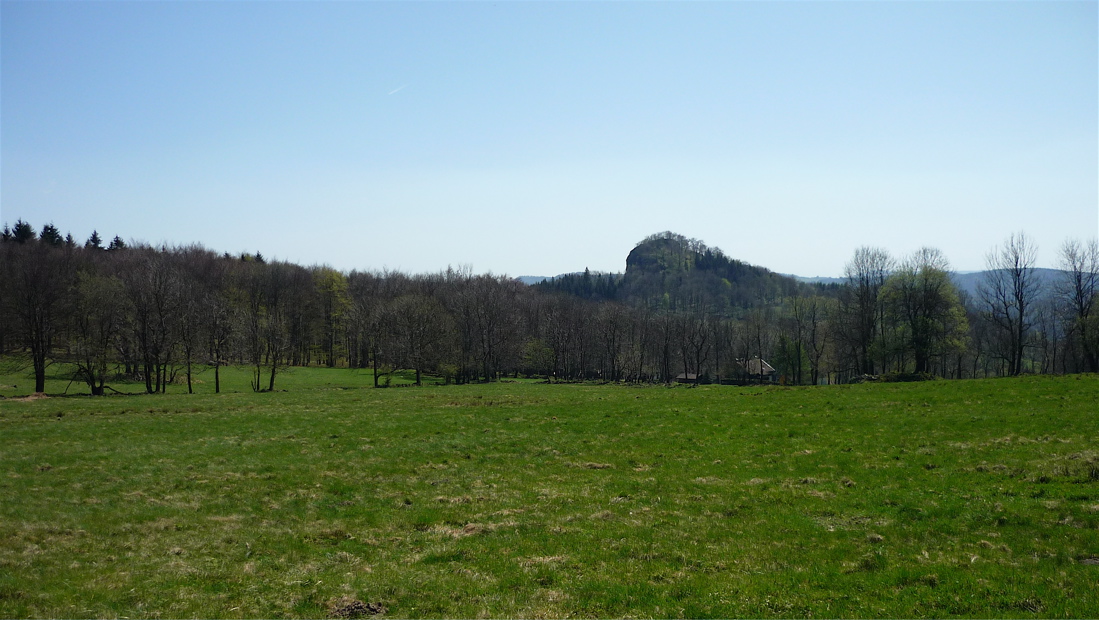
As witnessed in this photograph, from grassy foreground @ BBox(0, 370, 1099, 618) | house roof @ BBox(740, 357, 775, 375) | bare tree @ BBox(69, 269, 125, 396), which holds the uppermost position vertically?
bare tree @ BBox(69, 269, 125, 396)

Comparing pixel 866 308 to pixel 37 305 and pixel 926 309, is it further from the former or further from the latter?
pixel 37 305

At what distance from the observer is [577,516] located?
14883 mm

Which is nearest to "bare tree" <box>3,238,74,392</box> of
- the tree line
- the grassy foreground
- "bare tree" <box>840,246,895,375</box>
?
the tree line

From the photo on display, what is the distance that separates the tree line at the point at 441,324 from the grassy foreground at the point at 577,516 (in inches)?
1176

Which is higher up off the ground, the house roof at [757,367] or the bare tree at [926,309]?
the bare tree at [926,309]

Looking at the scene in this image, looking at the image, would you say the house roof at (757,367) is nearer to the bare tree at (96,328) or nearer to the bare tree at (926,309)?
the bare tree at (926,309)

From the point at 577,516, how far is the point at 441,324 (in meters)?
75.3

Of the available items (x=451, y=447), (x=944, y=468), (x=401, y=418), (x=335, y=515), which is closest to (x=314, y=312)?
(x=401, y=418)

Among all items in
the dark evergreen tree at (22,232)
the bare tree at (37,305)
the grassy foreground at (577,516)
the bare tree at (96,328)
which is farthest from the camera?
the dark evergreen tree at (22,232)

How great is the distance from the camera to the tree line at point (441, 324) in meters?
59.3

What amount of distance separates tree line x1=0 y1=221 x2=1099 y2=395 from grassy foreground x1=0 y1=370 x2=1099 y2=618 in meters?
29.9

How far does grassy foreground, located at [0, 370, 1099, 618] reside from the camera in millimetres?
9641

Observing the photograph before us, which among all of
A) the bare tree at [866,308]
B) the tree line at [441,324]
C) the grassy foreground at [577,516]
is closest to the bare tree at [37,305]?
the tree line at [441,324]

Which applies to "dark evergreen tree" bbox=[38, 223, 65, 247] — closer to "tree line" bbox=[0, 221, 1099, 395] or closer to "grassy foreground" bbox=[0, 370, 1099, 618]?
"tree line" bbox=[0, 221, 1099, 395]
